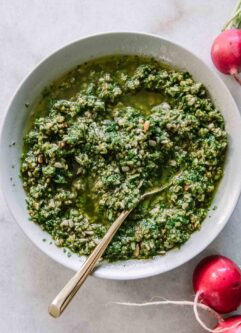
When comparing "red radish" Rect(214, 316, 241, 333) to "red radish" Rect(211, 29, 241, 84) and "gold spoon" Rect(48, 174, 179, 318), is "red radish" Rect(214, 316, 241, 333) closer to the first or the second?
"gold spoon" Rect(48, 174, 179, 318)

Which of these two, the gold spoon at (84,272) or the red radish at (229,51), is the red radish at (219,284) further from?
the red radish at (229,51)

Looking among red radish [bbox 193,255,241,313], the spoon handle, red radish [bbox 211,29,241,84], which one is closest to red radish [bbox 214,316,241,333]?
red radish [bbox 193,255,241,313]

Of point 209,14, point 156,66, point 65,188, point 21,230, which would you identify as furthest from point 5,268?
point 209,14

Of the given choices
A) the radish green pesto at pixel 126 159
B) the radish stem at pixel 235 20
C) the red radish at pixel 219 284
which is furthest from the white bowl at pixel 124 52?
the radish stem at pixel 235 20

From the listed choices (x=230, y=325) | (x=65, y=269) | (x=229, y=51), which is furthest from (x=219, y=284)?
(x=229, y=51)

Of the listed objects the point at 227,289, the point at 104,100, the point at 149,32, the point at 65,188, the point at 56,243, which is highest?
the point at 149,32

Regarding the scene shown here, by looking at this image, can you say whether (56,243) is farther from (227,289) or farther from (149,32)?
(149,32)
